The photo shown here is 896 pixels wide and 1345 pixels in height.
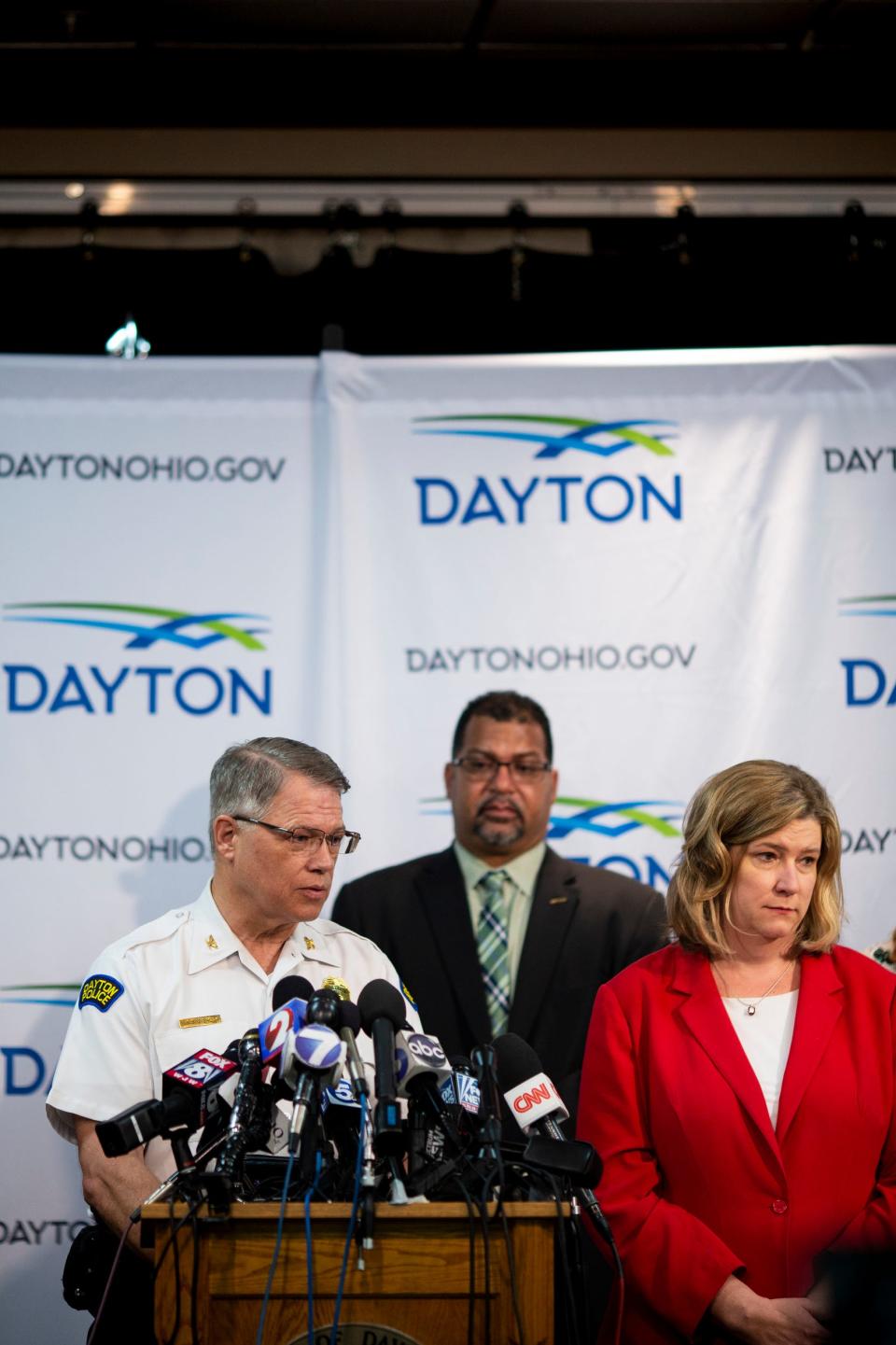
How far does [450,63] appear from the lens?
17.4 ft

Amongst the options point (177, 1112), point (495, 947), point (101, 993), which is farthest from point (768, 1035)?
point (495, 947)

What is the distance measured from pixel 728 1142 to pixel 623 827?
197 centimetres

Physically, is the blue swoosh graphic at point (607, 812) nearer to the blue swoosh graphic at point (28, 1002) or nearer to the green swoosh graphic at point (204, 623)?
the green swoosh graphic at point (204, 623)

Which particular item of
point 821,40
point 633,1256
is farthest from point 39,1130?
point 821,40

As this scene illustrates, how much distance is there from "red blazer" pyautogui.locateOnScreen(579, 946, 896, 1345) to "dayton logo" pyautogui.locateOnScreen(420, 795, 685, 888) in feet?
5.65

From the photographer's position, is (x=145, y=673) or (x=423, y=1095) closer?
(x=423, y=1095)

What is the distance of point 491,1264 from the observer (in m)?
2.55

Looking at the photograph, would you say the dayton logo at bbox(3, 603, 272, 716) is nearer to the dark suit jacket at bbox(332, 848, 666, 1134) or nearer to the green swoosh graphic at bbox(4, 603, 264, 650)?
the green swoosh graphic at bbox(4, 603, 264, 650)

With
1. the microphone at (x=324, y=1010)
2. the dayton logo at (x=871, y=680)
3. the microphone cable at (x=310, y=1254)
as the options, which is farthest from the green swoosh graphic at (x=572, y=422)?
the microphone cable at (x=310, y=1254)

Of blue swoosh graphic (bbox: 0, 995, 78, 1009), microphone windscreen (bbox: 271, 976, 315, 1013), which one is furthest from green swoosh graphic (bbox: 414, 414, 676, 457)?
microphone windscreen (bbox: 271, 976, 315, 1013)

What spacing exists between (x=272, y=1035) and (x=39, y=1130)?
8.34 feet

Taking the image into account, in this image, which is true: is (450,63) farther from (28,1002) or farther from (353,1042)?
(353,1042)

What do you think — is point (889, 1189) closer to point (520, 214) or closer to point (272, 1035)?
point (272, 1035)

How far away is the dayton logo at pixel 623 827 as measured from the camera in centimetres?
496
